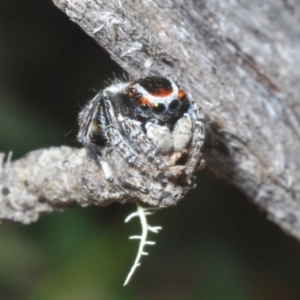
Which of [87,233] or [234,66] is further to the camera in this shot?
[87,233]

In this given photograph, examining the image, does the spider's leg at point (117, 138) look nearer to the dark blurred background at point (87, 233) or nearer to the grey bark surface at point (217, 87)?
the grey bark surface at point (217, 87)

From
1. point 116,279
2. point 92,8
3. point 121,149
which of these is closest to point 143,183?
point 121,149

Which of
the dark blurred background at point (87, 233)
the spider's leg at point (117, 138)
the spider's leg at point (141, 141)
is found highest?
the spider's leg at point (141, 141)

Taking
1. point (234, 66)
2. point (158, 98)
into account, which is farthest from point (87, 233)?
point (158, 98)

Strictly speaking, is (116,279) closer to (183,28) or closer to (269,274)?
(269,274)

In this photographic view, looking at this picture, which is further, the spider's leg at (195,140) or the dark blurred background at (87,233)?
the dark blurred background at (87,233)

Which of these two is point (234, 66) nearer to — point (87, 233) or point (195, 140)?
point (195, 140)

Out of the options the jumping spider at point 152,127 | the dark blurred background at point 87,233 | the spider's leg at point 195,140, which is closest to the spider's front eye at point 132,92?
the jumping spider at point 152,127

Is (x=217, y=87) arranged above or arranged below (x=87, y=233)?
above
